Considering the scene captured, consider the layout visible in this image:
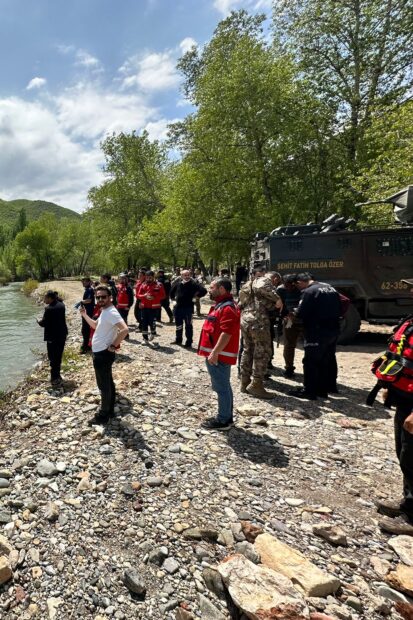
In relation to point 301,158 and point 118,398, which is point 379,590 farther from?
point 301,158

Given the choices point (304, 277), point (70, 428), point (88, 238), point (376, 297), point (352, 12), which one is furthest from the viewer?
point (88, 238)

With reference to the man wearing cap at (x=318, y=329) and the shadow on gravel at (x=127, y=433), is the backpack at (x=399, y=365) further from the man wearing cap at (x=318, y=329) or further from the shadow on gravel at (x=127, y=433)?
the shadow on gravel at (x=127, y=433)

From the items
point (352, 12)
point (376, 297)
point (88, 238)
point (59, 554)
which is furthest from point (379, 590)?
point (88, 238)

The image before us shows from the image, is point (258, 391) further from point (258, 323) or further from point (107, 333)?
point (107, 333)

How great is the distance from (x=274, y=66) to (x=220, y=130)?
12.2ft

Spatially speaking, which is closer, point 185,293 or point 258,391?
point 258,391

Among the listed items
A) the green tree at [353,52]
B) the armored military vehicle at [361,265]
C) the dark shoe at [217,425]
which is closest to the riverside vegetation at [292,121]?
the green tree at [353,52]

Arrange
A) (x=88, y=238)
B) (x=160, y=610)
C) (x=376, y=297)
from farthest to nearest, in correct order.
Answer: (x=88, y=238) < (x=376, y=297) < (x=160, y=610)

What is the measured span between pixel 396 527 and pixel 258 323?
3.34 meters

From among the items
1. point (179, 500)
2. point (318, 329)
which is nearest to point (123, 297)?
point (318, 329)

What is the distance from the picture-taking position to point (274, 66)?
16.6 metres

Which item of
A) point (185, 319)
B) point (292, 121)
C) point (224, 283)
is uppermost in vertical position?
point (292, 121)

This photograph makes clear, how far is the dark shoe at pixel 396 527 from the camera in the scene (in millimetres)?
2881

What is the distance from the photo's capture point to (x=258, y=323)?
5750 millimetres
